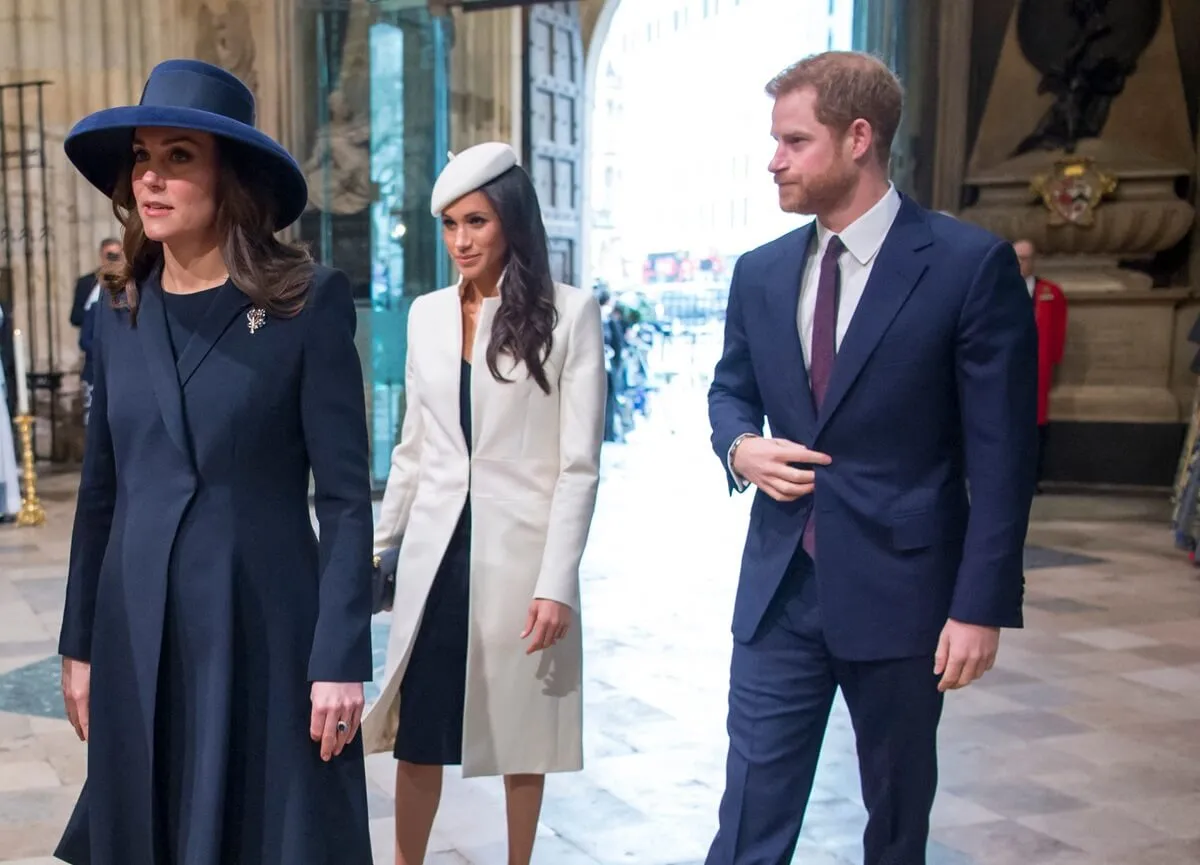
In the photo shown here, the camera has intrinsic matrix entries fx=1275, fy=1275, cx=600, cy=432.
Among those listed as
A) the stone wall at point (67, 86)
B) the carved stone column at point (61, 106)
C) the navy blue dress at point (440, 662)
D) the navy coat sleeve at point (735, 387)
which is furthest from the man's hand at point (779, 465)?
the carved stone column at point (61, 106)

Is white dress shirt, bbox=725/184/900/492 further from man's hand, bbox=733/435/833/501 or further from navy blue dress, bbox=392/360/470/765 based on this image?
navy blue dress, bbox=392/360/470/765

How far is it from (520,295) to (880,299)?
87 cm

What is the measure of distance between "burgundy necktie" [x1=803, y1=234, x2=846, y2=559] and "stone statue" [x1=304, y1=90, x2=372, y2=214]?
7552 millimetres

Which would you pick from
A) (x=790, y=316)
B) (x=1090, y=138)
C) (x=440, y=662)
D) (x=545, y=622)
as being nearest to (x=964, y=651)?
(x=790, y=316)

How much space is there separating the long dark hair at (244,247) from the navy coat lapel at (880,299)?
0.95 m

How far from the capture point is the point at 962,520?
2350 mm

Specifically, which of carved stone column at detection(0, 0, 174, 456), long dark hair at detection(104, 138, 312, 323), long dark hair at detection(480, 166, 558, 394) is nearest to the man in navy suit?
long dark hair at detection(480, 166, 558, 394)

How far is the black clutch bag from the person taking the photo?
9.34 feet

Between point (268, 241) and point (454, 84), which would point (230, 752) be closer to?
point (268, 241)

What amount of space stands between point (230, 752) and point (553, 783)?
215cm

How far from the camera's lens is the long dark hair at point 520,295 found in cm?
283

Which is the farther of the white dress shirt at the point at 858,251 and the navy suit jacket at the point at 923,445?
the white dress shirt at the point at 858,251

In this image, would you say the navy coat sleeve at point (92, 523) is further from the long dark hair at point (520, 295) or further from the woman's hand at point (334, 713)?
the long dark hair at point (520, 295)

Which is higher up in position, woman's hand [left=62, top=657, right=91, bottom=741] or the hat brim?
the hat brim
